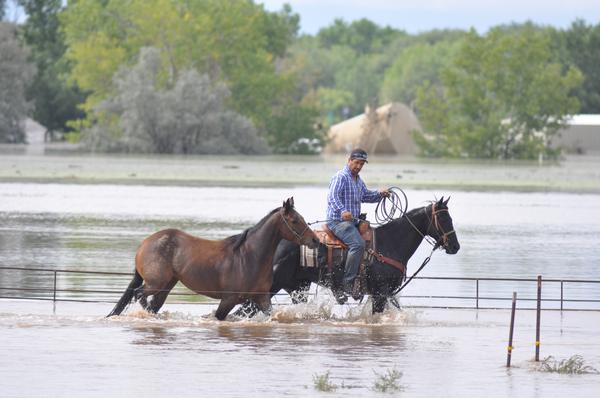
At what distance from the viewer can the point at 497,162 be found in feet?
298

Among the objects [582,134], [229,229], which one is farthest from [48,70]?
[229,229]

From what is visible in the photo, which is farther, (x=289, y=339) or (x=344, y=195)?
(x=344, y=195)

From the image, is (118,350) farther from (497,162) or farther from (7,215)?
(497,162)

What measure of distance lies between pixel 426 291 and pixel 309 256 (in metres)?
5.55

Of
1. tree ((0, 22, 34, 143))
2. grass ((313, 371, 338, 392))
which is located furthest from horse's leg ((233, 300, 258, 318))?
tree ((0, 22, 34, 143))

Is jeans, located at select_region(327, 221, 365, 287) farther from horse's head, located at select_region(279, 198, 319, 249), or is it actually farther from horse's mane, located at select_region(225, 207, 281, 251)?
horse's mane, located at select_region(225, 207, 281, 251)

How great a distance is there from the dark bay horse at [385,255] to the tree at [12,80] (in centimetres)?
8919

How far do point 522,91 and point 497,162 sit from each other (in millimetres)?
6776

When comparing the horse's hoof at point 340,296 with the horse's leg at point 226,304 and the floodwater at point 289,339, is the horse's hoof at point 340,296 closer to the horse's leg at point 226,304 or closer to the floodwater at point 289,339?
the floodwater at point 289,339

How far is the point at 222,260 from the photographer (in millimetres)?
17781

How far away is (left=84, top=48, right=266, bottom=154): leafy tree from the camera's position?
91938 mm

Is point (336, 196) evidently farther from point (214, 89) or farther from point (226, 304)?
point (214, 89)

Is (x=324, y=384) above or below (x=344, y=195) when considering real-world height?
below

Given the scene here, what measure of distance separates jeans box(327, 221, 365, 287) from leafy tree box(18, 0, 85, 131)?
9370 cm
